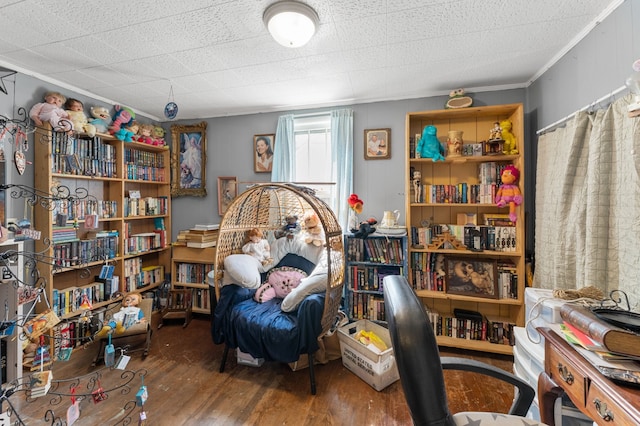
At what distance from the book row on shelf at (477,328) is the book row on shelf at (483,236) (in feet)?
2.09

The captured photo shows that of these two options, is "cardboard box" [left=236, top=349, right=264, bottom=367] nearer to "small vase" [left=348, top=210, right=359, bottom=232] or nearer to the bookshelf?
the bookshelf

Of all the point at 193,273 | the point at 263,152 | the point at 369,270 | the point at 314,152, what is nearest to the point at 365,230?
the point at 369,270

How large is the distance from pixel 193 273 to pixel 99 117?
5.83 feet

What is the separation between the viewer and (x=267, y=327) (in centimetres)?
194

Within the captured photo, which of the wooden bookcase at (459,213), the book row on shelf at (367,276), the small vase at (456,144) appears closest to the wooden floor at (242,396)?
the wooden bookcase at (459,213)

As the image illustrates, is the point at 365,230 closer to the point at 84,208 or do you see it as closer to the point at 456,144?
the point at 456,144

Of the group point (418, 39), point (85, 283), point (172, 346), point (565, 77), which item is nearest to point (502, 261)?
point (565, 77)

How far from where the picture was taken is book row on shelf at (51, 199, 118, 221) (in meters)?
2.31

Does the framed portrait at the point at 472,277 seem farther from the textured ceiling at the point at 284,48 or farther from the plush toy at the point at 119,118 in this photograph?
the plush toy at the point at 119,118

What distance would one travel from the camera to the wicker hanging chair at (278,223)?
2041mm

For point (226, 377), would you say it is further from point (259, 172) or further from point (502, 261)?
point (502, 261)

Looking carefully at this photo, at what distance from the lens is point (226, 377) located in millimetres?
2041

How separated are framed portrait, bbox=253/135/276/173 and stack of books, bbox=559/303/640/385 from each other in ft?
9.06

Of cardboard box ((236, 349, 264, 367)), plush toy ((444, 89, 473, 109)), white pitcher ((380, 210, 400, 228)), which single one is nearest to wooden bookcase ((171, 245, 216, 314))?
cardboard box ((236, 349, 264, 367))
